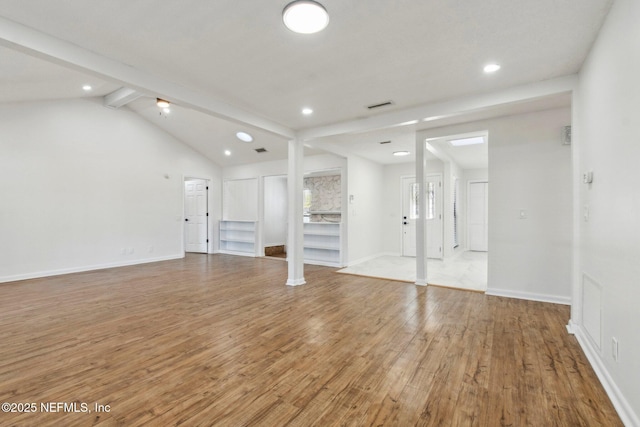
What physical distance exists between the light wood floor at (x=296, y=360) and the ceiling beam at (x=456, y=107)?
2410 millimetres

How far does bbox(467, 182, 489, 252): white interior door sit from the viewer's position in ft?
28.6

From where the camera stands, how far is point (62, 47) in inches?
93.1

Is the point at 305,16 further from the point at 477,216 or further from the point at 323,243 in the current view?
the point at 477,216

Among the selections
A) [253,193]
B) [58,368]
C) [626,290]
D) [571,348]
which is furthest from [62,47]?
[253,193]

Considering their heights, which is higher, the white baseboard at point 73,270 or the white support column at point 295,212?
the white support column at point 295,212

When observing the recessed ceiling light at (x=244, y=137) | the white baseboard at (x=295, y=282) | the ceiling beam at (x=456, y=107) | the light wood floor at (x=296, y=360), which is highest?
the recessed ceiling light at (x=244, y=137)

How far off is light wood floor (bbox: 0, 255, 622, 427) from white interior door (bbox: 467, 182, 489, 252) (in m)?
5.27

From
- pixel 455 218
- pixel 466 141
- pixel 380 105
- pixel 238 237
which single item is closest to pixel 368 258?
pixel 455 218

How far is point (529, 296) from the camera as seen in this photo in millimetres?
3992

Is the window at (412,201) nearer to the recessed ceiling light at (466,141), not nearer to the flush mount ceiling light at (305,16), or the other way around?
the recessed ceiling light at (466,141)

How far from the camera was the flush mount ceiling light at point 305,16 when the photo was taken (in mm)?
1937

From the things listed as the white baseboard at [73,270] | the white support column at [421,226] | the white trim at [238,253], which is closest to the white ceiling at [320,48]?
the white support column at [421,226]

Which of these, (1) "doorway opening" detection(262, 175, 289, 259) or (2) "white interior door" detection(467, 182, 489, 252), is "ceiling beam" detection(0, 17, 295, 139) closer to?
(1) "doorway opening" detection(262, 175, 289, 259)

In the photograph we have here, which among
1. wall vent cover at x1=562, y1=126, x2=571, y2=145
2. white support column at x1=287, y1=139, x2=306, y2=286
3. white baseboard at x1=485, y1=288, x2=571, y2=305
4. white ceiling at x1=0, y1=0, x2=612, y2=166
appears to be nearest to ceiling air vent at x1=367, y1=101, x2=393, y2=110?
white ceiling at x1=0, y1=0, x2=612, y2=166
